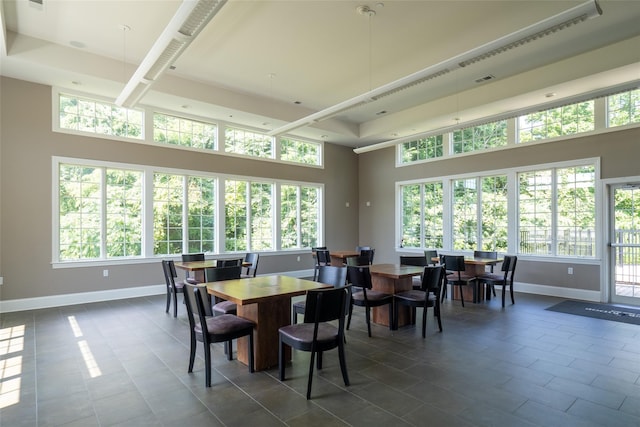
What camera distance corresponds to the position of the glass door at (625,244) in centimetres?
579

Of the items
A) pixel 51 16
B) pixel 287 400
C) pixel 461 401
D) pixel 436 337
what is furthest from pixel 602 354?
pixel 51 16

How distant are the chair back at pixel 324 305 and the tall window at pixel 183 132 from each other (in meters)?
5.66

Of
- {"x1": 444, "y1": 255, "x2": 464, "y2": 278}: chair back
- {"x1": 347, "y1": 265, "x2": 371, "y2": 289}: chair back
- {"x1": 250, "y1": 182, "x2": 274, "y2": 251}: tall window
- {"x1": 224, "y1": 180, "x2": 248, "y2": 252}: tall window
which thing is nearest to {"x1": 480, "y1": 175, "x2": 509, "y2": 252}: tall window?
{"x1": 444, "y1": 255, "x2": 464, "y2": 278}: chair back

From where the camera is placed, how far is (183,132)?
7.18 m

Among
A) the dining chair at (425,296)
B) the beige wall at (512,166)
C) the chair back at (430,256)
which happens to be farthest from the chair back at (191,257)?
the beige wall at (512,166)

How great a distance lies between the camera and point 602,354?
3568 millimetres

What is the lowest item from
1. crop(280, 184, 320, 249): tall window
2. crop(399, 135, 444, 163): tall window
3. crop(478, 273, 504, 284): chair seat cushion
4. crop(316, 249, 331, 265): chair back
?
crop(478, 273, 504, 284): chair seat cushion

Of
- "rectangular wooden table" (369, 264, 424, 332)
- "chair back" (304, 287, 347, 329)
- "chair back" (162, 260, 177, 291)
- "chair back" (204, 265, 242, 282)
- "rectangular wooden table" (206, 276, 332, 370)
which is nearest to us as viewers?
"chair back" (304, 287, 347, 329)

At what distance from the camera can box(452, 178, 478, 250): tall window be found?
25.7 feet

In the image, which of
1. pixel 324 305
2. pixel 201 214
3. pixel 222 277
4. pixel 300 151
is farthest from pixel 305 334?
pixel 300 151

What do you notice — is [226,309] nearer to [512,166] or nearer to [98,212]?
[98,212]

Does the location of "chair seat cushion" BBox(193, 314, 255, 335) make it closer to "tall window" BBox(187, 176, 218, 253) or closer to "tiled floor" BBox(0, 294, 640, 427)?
"tiled floor" BBox(0, 294, 640, 427)

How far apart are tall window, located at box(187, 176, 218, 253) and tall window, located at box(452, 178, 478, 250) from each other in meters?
5.69

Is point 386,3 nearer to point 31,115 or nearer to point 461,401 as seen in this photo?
point 461,401
